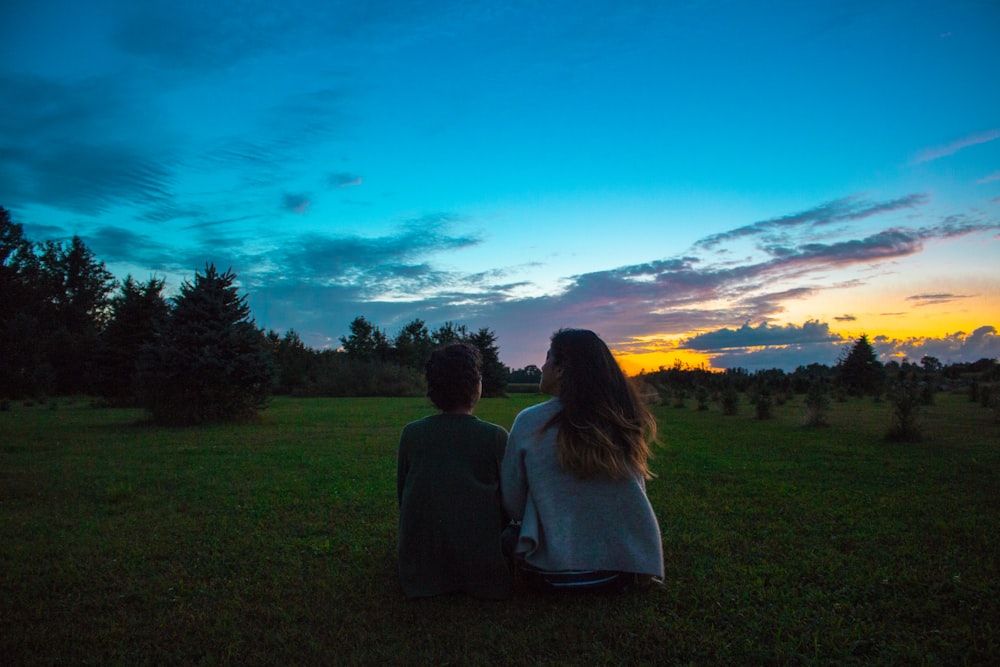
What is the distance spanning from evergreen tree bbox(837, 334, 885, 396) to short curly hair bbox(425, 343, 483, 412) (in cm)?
3123

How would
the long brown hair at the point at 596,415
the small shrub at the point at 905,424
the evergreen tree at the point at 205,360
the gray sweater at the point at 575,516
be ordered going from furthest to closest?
the evergreen tree at the point at 205,360, the small shrub at the point at 905,424, the gray sweater at the point at 575,516, the long brown hair at the point at 596,415

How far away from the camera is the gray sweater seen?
329 centimetres

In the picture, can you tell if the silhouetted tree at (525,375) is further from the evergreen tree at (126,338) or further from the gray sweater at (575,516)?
the gray sweater at (575,516)

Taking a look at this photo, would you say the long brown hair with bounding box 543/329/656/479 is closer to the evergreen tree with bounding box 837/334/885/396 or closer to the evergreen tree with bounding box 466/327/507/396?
the evergreen tree with bounding box 837/334/885/396

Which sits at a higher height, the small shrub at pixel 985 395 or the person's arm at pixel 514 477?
the person's arm at pixel 514 477

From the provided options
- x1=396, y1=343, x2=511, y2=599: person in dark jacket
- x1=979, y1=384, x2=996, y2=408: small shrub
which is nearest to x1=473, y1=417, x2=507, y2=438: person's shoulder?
x1=396, y1=343, x2=511, y2=599: person in dark jacket

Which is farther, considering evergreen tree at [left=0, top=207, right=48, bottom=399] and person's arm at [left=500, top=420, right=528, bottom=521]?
evergreen tree at [left=0, top=207, right=48, bottom=399]

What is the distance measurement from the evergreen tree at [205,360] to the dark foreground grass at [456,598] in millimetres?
7049

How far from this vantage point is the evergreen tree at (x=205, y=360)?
15641mm

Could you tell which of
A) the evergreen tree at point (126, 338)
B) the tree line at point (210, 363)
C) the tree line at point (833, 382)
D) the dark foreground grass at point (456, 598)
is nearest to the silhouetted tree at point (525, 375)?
the tree line at point (210, 363)

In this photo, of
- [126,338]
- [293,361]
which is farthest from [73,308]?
[126,338]

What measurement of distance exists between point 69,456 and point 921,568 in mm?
12617

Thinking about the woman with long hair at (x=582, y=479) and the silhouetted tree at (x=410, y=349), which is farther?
the silhouetted tree at (x=410, y=349)

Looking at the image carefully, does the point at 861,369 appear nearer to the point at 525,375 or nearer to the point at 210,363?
the point at 210,363
